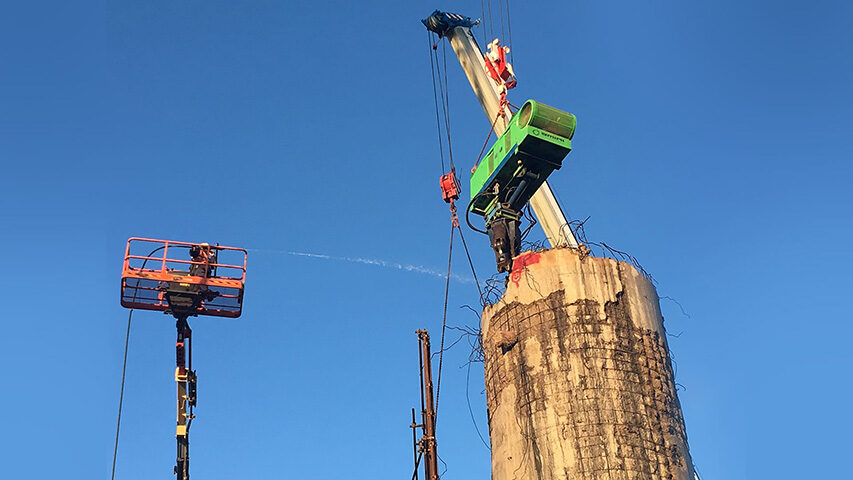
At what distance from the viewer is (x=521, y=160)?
83.2 feet

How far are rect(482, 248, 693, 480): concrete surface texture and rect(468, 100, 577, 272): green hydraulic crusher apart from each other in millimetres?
2209

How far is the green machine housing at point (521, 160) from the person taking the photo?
24672 mm

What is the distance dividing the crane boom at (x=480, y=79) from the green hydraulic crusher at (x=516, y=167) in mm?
13606

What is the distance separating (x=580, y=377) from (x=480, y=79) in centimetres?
2606

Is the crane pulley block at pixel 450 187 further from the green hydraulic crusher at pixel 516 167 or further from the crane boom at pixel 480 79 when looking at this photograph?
the crane boom at pixel 480 79

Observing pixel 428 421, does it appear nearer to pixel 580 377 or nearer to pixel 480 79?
pixel 580 377

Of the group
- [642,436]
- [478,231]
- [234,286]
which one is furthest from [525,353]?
[234,286]

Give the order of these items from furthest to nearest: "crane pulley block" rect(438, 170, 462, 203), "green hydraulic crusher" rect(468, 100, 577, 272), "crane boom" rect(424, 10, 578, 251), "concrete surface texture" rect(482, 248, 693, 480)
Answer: "crane boom" rect(424, 10, 578, 251), "crane pulley block" rect(438, 170, 462, 203), "green hydraulic crusher" rect(468, 100, 577, 272), "concrete surface texture" rect(482, 248, 693, 480)

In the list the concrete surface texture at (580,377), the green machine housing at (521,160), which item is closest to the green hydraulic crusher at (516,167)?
the green machine housing at (521,160)

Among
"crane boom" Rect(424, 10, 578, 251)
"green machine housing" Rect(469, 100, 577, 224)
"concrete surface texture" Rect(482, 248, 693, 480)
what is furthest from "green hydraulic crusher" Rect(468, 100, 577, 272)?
"crane boom" Rect(424, 10, 578, 251)

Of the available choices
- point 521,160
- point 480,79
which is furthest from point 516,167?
point 480,79

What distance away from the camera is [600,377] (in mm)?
19375

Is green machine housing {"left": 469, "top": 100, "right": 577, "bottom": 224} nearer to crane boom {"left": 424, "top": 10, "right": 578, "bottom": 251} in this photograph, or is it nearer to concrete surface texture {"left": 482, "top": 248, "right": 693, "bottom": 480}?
concrete surface texture {"left": 482, "top": 248, "right": 693, "bottom": 480}

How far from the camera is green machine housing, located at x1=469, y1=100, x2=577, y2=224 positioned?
24.7m
